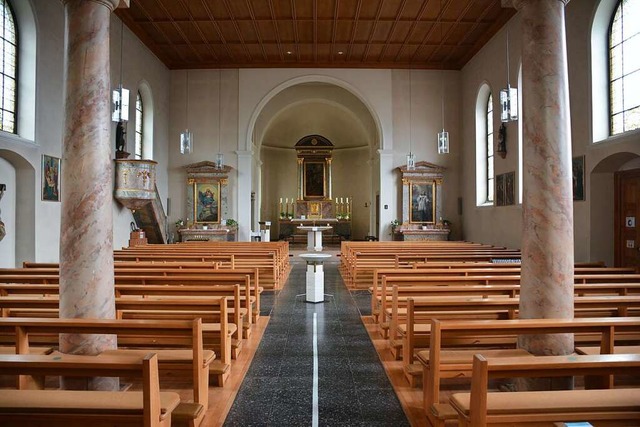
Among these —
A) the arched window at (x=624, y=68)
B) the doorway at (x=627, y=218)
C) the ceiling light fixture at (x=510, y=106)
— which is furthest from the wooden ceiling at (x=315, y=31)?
the doorway at (x=627, y=218)

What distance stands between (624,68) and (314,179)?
15637mm

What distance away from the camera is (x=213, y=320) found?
4.55 meters

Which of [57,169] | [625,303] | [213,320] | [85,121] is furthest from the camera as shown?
[57,169]

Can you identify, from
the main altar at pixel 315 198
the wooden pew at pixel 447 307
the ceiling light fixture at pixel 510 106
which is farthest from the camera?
the main altar at pixel 315 198

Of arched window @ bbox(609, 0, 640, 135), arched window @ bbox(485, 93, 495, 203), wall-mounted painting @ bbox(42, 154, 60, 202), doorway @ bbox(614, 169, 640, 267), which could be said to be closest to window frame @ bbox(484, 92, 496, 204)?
arched window @ bbox(485, 93, 495, 203)

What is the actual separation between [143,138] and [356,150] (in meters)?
11.1

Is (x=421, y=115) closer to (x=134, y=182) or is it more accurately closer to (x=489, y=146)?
(x=489, y=146)

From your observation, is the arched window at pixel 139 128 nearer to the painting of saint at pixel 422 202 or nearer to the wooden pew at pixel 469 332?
the painting of saint at pixel 422 202

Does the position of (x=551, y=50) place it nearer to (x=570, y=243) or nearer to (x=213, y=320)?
(x=570, y=243)

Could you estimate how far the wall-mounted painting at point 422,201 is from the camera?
58.5 ft

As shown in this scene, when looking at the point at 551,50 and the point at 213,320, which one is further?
the point at 213,320

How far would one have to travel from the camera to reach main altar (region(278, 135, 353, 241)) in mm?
23281

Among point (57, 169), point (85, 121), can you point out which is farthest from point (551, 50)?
point (57, 169)

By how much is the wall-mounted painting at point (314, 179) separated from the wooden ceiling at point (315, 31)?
6.63 metres
